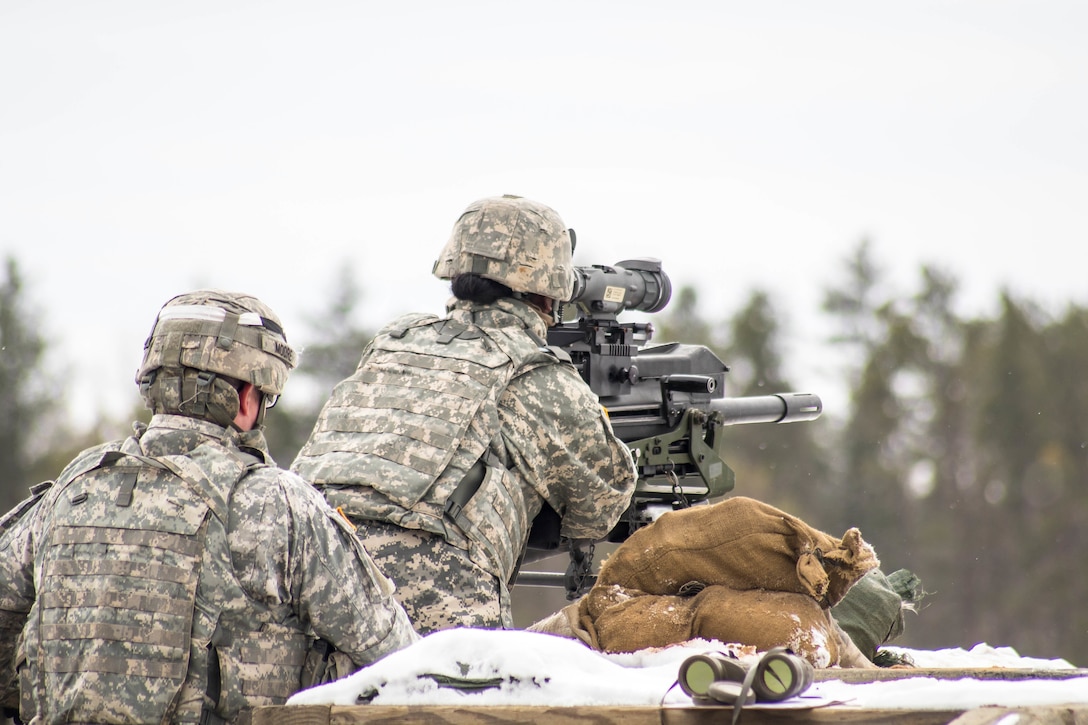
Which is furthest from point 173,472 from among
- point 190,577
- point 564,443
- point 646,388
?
point 646,388

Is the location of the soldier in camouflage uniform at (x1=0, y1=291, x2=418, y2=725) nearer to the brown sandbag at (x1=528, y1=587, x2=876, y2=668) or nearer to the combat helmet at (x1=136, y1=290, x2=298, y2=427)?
the combat helmet at (x1=136, y1=290, x2=298, y2=427)

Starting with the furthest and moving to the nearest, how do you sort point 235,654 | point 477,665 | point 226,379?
point 226,379, point 235,654, point 477,665

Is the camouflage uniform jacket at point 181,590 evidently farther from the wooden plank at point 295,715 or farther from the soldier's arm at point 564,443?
the soldier's arm at point 564,443

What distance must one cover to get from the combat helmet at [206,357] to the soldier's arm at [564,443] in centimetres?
124

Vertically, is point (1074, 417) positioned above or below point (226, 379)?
below

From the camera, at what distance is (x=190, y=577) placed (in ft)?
11.6

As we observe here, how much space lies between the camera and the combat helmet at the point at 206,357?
377cm

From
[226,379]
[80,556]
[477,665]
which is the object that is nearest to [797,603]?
[477,665]

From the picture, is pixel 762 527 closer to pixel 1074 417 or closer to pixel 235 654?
pixel 235 654

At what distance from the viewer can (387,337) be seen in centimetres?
525

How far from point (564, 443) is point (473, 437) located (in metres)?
0.37

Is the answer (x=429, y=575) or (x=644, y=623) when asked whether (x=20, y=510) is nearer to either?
(x=429, y=575)

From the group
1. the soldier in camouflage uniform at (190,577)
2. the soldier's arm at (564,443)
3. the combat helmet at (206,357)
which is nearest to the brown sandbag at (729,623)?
the soldier's arm at (564,443)

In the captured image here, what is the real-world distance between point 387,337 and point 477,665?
2.43 m
